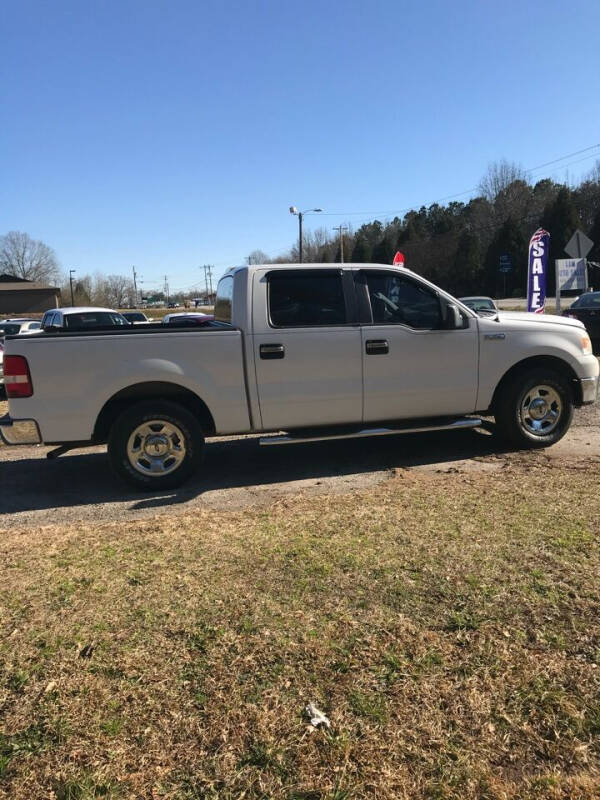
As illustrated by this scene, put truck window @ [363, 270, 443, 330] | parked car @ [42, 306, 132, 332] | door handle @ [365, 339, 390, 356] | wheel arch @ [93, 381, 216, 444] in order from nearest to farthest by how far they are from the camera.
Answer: wheel arch @ [93, 381, 216, 444]
door handle @ [365, 339, 390, 356]
truck window @ [363, 270, 443, 330]
parked car @ [42, 306, 132, 332]

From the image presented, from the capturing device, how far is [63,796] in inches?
73.9

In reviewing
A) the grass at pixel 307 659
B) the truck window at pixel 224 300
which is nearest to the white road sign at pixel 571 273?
the truck window at pixel 224 300

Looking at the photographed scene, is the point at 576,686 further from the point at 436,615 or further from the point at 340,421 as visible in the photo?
the point at 340,421

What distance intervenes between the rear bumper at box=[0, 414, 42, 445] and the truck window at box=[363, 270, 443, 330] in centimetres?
332

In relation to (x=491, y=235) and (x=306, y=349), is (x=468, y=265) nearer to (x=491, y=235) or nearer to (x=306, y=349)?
(x=491, y=235)

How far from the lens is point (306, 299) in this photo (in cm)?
549

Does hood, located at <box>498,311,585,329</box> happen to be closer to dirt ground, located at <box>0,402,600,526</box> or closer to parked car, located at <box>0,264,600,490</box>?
parked car, located at <box>0,264,600,490</box>

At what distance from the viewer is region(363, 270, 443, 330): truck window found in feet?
18.6

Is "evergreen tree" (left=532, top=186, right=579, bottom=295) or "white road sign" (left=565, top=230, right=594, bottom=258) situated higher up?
"evergreen tree" (left=532, top=186, right=579, bottom=295)

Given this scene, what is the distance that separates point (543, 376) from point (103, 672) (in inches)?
204

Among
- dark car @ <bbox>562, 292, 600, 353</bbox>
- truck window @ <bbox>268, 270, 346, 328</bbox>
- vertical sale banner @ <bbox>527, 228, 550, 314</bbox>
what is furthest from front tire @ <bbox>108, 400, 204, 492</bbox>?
vertical sale banner @ <bbox>527, 228, 550, 314</bbox>

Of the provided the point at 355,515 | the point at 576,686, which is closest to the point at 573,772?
the point at 576,686

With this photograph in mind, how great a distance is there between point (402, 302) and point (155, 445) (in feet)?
9.23

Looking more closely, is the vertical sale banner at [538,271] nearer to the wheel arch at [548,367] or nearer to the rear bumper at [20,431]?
the wheel arch at [548,367]
